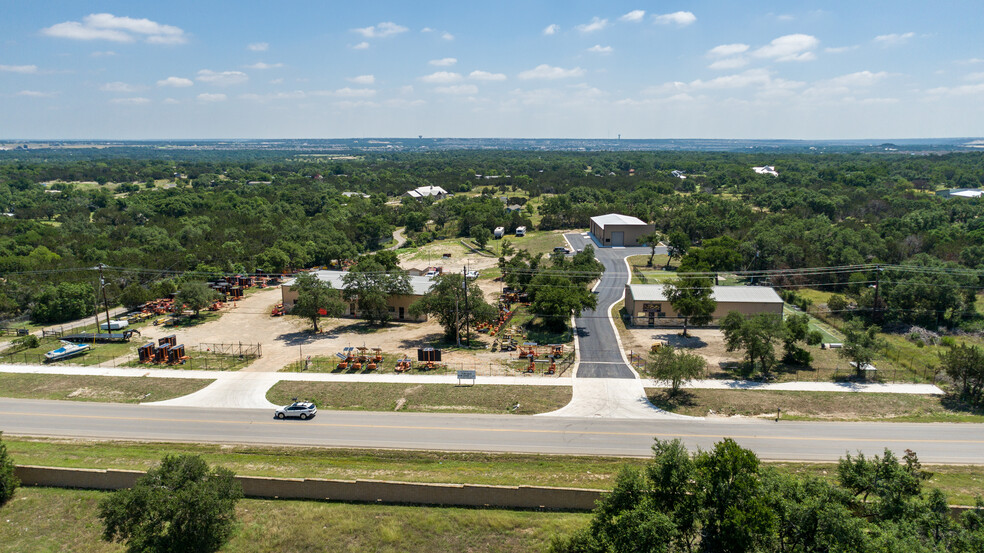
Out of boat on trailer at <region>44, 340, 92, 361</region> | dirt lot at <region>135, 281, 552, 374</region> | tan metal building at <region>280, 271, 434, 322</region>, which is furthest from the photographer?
tan metal building at <region>280, 271, 434, 322</region>

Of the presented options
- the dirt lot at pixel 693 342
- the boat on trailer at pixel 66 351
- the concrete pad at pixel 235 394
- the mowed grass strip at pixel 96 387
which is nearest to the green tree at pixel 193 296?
the boat on trailer at pixel 66 351

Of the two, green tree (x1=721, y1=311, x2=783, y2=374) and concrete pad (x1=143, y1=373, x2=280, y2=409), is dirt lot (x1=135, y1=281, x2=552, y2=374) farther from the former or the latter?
green tree (x1=721, y1=311, x2=783, y2=374)

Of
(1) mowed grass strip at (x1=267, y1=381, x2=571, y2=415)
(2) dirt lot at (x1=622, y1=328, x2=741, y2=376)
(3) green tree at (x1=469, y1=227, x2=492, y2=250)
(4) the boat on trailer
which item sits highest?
(3) green tree at (x1=469, y1=227, x2=492, y2=250)

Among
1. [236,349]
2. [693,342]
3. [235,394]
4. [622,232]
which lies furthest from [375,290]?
[622,232]

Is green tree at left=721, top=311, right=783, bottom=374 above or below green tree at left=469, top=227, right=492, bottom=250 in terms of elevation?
below

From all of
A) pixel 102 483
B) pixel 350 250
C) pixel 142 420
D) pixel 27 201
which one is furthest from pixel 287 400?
pixel 27 201

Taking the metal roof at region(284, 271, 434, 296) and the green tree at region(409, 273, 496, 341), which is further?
the metal roof at region(284, 271, 434, 296)

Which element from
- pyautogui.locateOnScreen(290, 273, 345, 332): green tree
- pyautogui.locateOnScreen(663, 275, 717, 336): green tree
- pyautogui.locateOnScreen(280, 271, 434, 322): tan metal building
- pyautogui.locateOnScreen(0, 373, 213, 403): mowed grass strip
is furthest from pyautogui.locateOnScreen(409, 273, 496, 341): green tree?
pyautogui.locateOnScreen(0, 373, 213, 403): mowed grass strip
